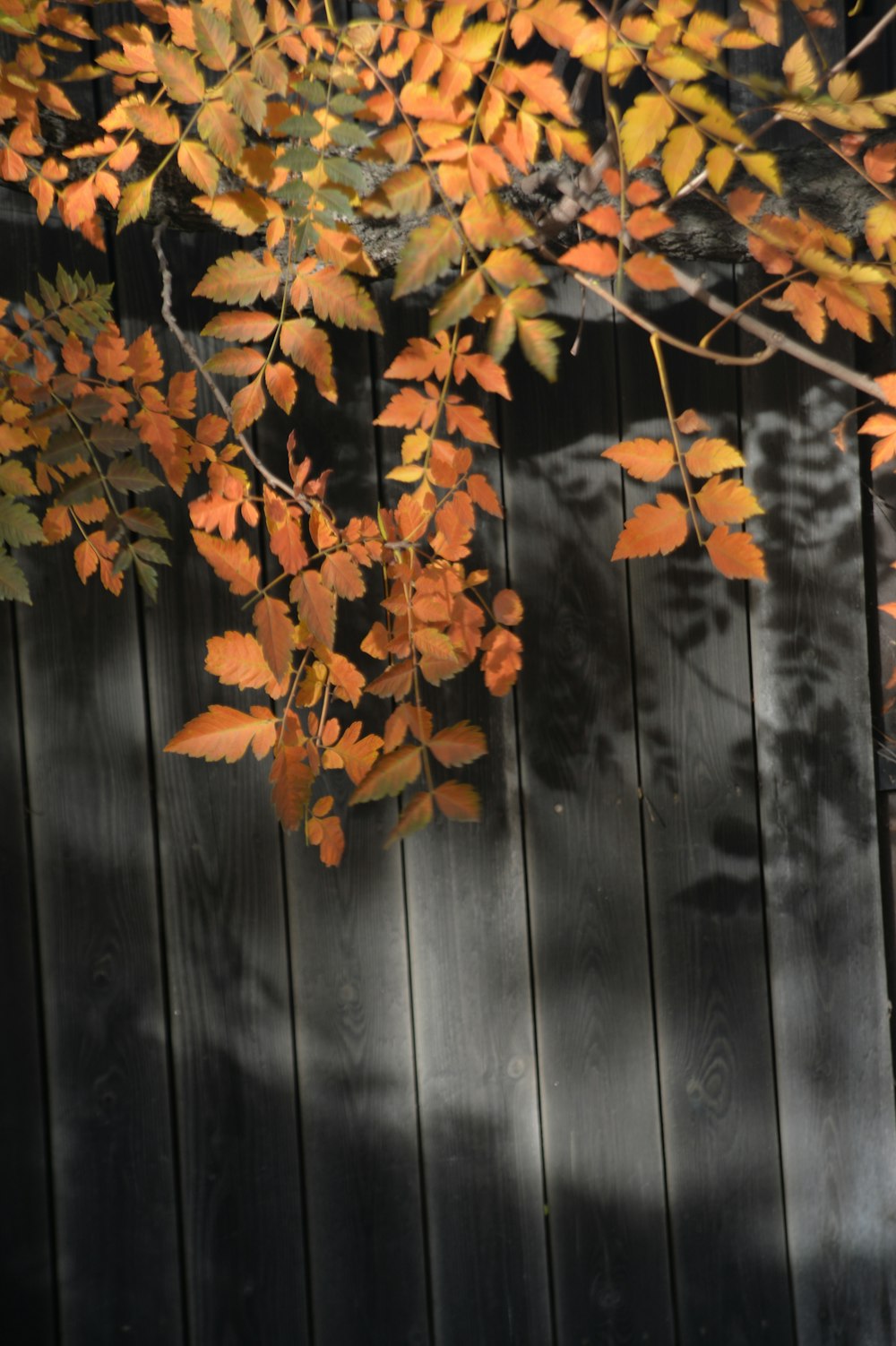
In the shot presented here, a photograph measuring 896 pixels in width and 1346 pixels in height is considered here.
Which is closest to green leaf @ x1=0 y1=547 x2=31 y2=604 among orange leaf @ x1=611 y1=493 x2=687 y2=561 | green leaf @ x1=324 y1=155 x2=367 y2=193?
green leaf @ x1=324 y1=155 x2=367 y2=193

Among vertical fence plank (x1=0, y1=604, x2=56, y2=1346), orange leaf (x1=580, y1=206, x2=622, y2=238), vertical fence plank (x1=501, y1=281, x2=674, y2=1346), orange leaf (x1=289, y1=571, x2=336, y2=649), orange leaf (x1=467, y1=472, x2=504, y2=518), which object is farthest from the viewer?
vertical fence plank (x1=501, y1=281, x2=674, y2=1346)

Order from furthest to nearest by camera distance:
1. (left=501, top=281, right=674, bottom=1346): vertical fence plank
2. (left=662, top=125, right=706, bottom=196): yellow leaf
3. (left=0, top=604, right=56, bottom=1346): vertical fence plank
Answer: (left=501, top=281, right=674, bottom=1346): vertical fence plank
(left=0, top=604, right=56, bottom=1346): vertical fence plank
(left=662, top=125, right=706, bottom=196): yellow leaf

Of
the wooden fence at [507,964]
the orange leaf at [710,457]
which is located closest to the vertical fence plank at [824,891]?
the wooden fence at [507,964]

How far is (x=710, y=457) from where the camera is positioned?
4.02 ft

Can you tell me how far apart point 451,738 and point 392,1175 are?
2.53ft

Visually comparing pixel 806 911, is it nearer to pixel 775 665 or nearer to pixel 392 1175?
pixel 775 665

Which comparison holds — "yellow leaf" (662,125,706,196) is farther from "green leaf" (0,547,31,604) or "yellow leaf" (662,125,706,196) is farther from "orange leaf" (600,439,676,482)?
"green leaf" (0,547,31,604)

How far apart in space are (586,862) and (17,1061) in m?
0.85

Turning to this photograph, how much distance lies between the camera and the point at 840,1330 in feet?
5.19

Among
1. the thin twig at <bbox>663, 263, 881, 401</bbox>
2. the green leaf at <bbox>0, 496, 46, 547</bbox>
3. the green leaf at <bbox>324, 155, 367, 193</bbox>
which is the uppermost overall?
the green leaf at <bbox>324, 155, 367, 193</bbox>

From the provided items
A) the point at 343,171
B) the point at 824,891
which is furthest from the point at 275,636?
the point at 824,891

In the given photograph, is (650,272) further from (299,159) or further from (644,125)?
(299,159)

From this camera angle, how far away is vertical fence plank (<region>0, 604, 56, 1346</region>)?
1.38 metres

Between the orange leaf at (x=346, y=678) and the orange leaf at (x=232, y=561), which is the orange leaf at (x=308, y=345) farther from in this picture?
the orange leaf at (x=346, y=678)
